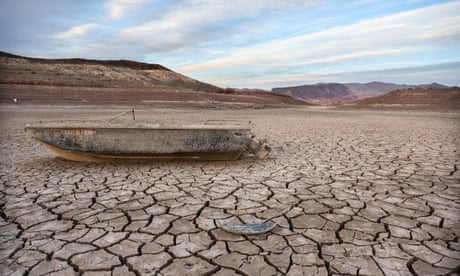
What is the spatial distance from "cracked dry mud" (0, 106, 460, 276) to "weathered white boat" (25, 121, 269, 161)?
0.20m

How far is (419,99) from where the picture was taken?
2422 cm

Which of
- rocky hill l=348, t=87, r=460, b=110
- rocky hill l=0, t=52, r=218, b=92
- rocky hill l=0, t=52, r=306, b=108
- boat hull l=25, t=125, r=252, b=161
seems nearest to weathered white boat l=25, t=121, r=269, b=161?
boat hull l=25, t=125, r=252, b=161

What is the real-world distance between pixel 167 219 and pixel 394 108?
2519 cm

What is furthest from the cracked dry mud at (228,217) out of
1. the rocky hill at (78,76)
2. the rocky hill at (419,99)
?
the rocky hill at (78,76)

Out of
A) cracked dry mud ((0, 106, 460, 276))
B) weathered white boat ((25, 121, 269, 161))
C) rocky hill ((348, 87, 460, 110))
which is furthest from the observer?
rocky hill ((348, 87, 460, 110))

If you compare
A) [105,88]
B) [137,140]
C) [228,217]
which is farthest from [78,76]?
[228,217]

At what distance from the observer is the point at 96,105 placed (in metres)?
20.2

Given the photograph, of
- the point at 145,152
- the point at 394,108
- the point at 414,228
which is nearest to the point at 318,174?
the point at 414,228

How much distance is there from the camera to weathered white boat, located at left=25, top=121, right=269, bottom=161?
437 cm

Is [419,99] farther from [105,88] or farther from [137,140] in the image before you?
[105,88]

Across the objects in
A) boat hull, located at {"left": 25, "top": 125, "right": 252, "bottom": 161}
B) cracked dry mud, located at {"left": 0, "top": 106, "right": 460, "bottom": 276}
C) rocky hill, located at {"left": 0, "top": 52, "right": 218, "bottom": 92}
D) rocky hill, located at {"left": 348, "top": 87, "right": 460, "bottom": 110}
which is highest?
rocky hill, located at {"left": 0, "top": 52, "right": 218, "bottom": 92}

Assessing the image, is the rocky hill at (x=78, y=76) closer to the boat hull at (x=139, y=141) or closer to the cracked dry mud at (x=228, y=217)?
the boat hull at (x=139, y=141)

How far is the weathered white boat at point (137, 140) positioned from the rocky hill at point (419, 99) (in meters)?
21.9

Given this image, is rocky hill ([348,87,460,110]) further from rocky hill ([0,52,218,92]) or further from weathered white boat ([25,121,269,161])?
rocky hill ([0,52,218,92])
